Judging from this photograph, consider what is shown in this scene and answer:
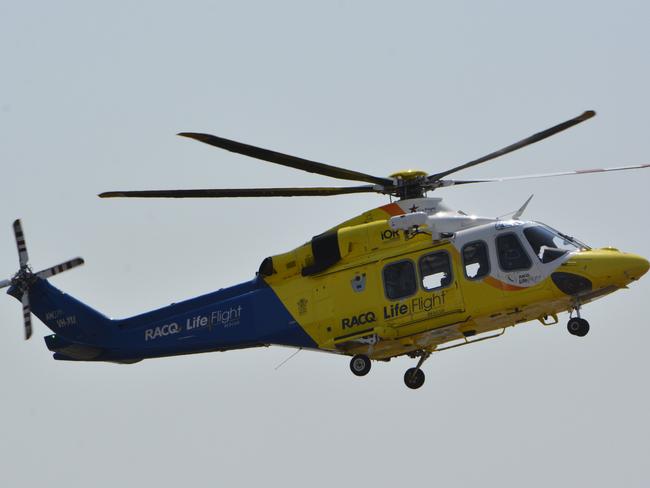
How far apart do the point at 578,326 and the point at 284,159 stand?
6.06 metres

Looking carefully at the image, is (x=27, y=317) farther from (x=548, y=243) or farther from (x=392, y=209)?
(x=548, y=243)

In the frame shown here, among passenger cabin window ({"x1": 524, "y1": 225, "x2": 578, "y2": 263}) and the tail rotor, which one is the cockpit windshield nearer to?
passenger cabin window ({"x1": 524, "y1": 225, "x2": 578, "y2": 263})

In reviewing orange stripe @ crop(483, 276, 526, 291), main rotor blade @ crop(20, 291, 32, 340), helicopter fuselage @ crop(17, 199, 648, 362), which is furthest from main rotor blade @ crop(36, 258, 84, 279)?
orange stripe @ crop(483, 276, 526, 291)

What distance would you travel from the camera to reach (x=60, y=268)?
79.0ft

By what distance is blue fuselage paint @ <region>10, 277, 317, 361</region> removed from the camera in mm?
22891

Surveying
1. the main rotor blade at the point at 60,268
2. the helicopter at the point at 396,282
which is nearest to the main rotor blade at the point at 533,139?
the helicopter at the point at 396,282

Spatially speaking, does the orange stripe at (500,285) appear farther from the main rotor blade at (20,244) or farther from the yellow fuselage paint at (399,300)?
the main rotor blade at (20,244)

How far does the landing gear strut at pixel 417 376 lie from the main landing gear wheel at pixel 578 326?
327cm

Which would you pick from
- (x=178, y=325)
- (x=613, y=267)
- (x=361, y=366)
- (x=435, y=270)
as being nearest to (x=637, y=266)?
(x=613, y=267)

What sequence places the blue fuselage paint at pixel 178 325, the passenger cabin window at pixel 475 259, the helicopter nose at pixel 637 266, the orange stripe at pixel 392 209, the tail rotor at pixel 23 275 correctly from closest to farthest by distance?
the helicopter nose at pixel 637 266 < the passenger cabin window at pixel 475 259 < the orange stripe at pixel 392 209 < the blue fuselage paint at pixel 178 325 < the tail rotor at pixel 23 275

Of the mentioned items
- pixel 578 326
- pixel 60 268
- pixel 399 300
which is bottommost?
pixel 578 326

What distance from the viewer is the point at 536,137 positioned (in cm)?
2000

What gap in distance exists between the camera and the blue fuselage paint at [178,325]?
75.1 feet

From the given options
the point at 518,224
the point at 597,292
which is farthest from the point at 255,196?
the point at 597,292
